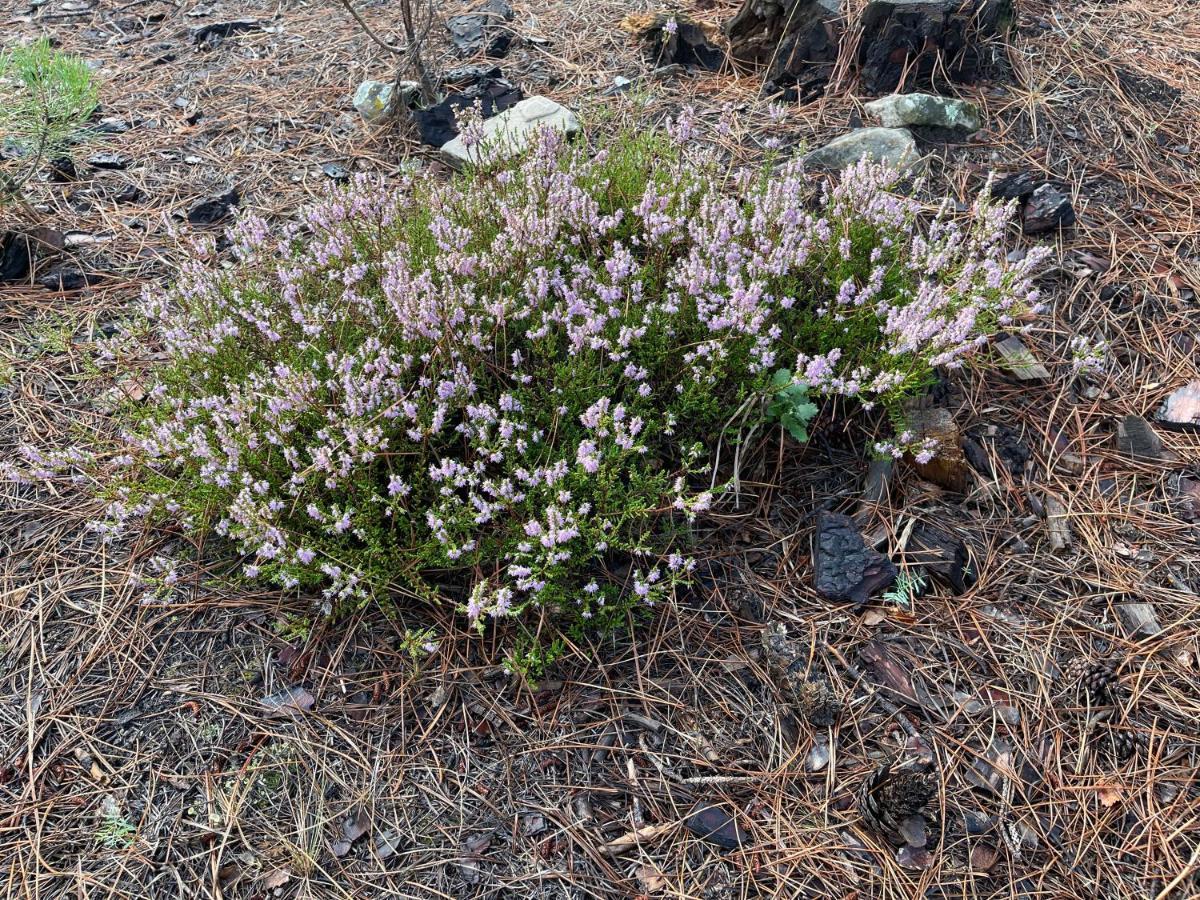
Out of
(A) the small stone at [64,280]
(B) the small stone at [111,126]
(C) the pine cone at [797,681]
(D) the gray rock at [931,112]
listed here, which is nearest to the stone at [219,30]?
(B) the small stone at [111,126]

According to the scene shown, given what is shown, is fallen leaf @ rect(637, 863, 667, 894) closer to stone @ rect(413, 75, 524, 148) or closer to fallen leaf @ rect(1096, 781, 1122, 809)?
fallen leaf @ rect(1096, 781, 1122, 809)

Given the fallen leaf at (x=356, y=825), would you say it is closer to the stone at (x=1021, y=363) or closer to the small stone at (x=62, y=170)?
the stone at (x=1021, y=363)

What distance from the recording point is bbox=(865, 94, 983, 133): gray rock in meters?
4.49

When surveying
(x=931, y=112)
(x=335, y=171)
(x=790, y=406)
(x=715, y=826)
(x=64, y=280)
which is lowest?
(x=64, y=280)

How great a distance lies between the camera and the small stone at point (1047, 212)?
3967mm

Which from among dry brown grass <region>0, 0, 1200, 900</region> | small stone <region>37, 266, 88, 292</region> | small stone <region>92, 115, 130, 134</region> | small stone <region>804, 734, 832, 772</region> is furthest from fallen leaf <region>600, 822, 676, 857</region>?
small stone <region>92, 115, 130, 134</region>

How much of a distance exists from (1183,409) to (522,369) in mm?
2820

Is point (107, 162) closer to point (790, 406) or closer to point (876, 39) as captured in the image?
point (790, 406)

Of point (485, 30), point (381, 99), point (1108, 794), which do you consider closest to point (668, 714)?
point (1108, 794)

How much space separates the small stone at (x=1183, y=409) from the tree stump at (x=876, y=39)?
2437 millimetres

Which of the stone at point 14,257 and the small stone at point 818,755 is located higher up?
the small stone at point 818,755

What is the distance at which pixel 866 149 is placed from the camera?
4.31 meters

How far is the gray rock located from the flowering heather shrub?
139 cm

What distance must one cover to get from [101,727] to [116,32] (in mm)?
6404
